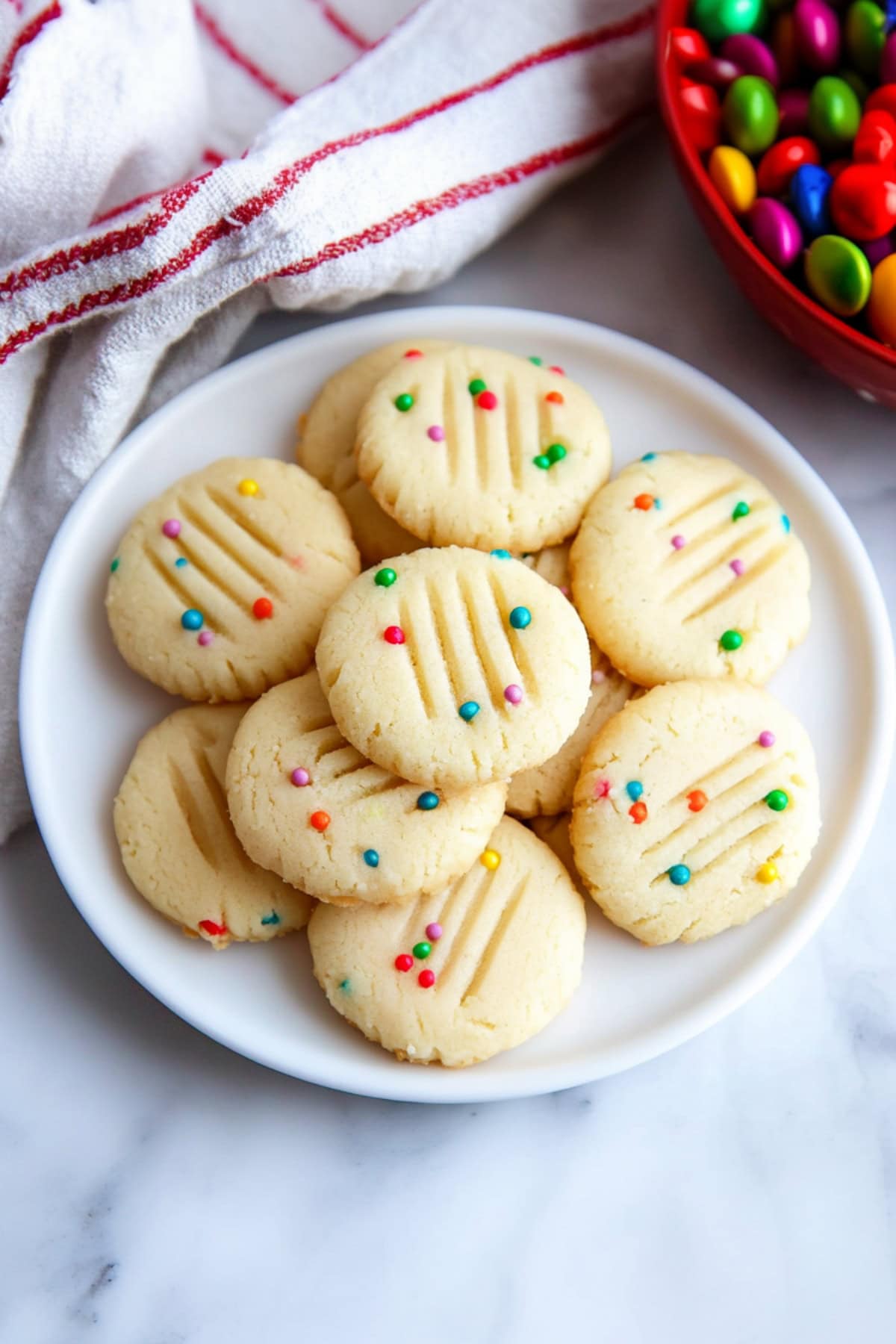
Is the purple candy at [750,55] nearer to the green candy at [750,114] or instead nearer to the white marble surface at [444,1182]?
the green candy at [750,114]

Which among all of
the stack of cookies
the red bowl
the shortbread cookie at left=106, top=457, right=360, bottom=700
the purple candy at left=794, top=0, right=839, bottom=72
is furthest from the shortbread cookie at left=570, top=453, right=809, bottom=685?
the purple candy at left=794, top=0, right=839, bottom=72

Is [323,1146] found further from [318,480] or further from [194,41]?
[194,41]

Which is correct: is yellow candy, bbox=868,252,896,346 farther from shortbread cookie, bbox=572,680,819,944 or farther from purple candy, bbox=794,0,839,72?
shortbread cookie, bbox=572,680,819,944

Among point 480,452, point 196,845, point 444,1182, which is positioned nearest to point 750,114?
point 480,452

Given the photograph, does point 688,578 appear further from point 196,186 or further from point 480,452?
point 196,186

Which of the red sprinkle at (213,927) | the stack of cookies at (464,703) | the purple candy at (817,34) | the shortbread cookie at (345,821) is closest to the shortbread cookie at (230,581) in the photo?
the stack of cookies at (464,703)

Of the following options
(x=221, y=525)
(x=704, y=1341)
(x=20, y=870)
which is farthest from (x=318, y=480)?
(x=704, y=1341)
